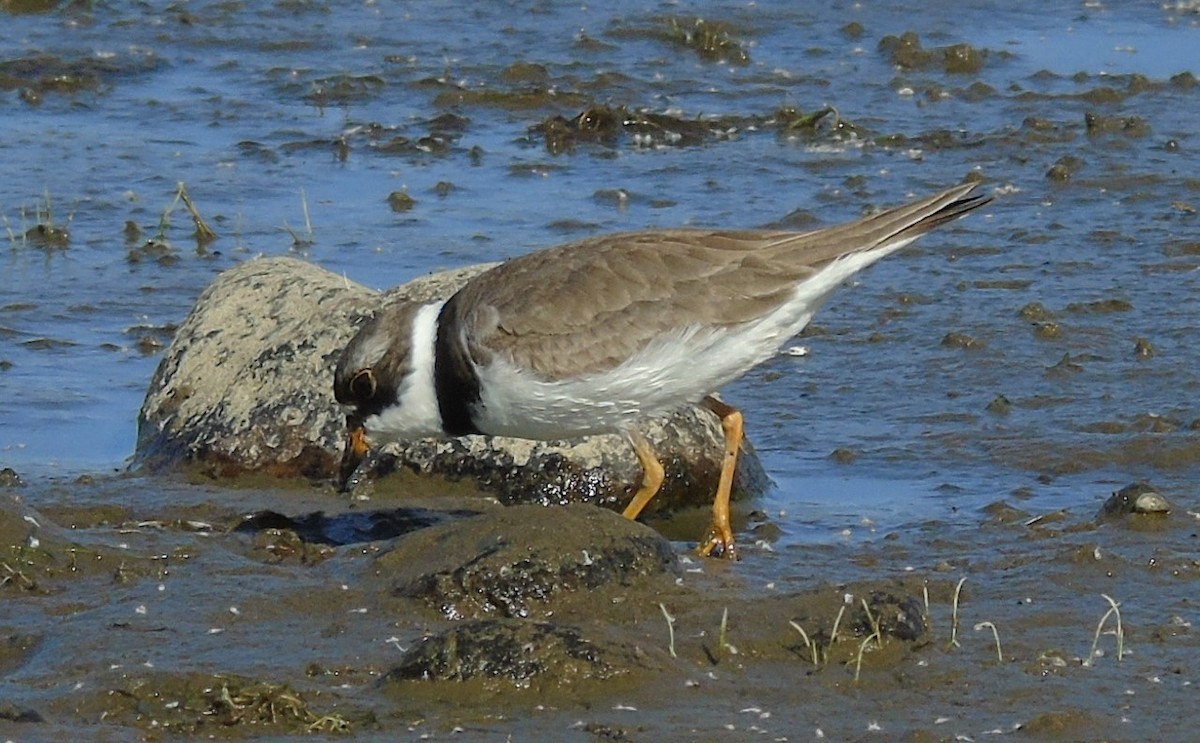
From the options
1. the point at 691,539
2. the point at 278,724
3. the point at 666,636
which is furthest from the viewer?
the point at 691,539

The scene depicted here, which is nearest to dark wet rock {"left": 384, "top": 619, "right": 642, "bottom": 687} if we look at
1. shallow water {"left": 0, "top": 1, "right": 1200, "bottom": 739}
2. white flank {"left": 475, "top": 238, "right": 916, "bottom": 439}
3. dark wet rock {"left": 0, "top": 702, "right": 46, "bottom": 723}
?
shallow water {"left": 0, "top": 1, "right": 1200, "bottom": 739}

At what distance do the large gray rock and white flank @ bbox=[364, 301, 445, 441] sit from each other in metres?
0.88

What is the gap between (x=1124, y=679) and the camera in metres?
6.22

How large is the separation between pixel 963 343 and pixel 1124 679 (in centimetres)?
420

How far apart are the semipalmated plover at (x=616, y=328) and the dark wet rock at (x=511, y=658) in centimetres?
156

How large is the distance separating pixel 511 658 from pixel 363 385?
211 centimetres

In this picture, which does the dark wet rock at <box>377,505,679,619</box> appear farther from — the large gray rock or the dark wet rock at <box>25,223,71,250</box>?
the dark wet rock at <box>25,223,71,250</box>

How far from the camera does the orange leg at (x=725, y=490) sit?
779 centimetres

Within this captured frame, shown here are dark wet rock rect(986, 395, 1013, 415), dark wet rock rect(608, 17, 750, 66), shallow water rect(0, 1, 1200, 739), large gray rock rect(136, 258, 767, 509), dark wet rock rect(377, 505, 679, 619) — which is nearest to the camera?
dark wet rock rect(377, 505, 679, 619)

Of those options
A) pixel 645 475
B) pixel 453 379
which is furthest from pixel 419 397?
pixel 645 475

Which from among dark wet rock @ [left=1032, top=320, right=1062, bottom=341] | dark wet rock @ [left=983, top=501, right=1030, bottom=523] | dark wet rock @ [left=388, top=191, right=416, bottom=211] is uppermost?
dark wet rock @ [left=388, top=191, right=416, bottom=211]

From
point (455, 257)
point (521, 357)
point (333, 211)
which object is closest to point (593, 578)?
point (521, 357)

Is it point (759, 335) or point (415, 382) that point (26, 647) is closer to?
point (415, 382)

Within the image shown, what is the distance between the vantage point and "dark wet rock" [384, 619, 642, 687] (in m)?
5.99
